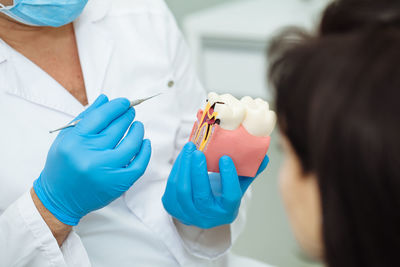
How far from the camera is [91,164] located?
0.82 meters

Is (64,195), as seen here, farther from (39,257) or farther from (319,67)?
(319,67)

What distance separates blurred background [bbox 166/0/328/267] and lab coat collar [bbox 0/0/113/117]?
1.02 metres

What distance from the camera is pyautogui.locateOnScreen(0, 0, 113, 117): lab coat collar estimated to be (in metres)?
0.93

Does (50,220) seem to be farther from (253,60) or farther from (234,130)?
(253,60)

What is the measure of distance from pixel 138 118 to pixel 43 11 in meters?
0.31

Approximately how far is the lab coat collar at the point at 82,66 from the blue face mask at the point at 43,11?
0.27 ft

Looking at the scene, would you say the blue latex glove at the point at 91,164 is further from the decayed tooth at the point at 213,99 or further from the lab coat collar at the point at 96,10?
the lab coat collar at the point at 96,10

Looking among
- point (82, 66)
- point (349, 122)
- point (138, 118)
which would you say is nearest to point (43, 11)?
point (82, 66)

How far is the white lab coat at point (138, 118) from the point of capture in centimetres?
88

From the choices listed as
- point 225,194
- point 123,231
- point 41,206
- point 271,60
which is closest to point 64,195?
point 41,206

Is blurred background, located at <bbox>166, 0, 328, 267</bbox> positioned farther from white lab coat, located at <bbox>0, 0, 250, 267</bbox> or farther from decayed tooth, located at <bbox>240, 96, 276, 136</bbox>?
decayed tooth, located at <bbox>240, 96, 276, 136</bbox>

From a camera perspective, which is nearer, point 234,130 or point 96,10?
point 234,130

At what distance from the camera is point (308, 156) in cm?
58

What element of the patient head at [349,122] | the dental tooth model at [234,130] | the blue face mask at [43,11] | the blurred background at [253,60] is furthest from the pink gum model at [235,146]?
the blurred background at [253,60]
